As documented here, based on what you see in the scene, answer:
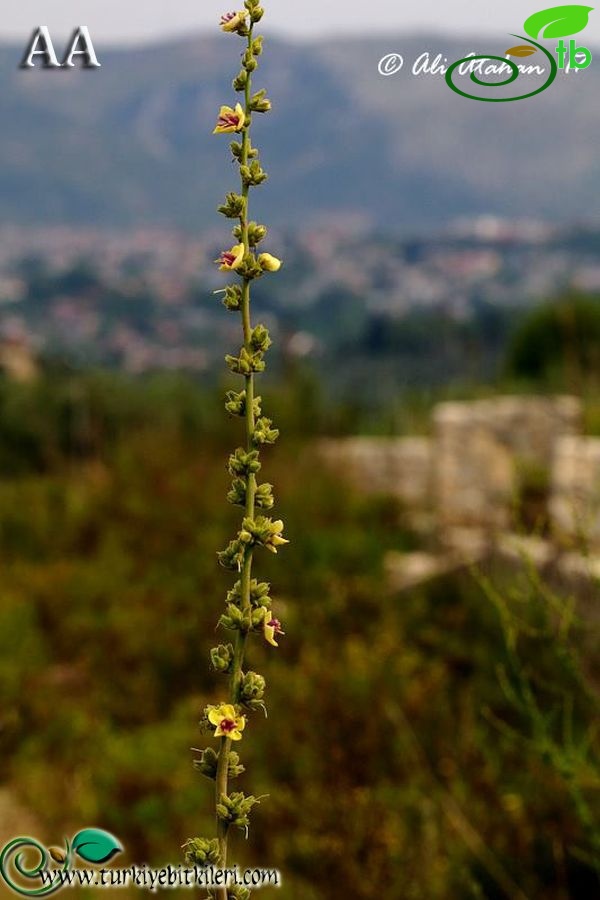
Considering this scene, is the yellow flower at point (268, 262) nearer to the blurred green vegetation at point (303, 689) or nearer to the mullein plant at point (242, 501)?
the mullein plant at point (242, 501)

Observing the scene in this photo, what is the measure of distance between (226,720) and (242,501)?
0.75ft

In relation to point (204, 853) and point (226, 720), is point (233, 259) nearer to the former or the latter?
point (226, 720)

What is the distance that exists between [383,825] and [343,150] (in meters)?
181

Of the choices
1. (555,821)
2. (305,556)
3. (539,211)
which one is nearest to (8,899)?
(555,821)

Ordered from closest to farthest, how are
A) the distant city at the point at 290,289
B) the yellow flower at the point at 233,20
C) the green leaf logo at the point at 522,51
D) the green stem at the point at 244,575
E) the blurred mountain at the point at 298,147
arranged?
the green stem at the point at 244,575 → the yellow flower at the point at 233,20 → the green leaf logo at the point at 522,51 → the distant city at the point at 290,289 → the blurred mountain at the point at 298,147

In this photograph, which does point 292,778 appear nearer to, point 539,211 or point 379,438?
point 379,438

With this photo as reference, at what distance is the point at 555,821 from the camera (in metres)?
4.28

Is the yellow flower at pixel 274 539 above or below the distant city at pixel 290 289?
below

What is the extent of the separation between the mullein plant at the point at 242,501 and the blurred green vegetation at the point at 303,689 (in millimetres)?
1253

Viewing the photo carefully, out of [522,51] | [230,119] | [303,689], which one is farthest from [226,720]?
[303,689]

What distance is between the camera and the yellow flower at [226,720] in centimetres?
110

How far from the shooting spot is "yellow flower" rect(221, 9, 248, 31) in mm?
1201

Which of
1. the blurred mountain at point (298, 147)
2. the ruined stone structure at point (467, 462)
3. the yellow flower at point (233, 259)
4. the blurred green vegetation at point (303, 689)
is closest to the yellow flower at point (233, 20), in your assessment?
the yellow flower at point (233, 259)

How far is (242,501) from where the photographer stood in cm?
120
